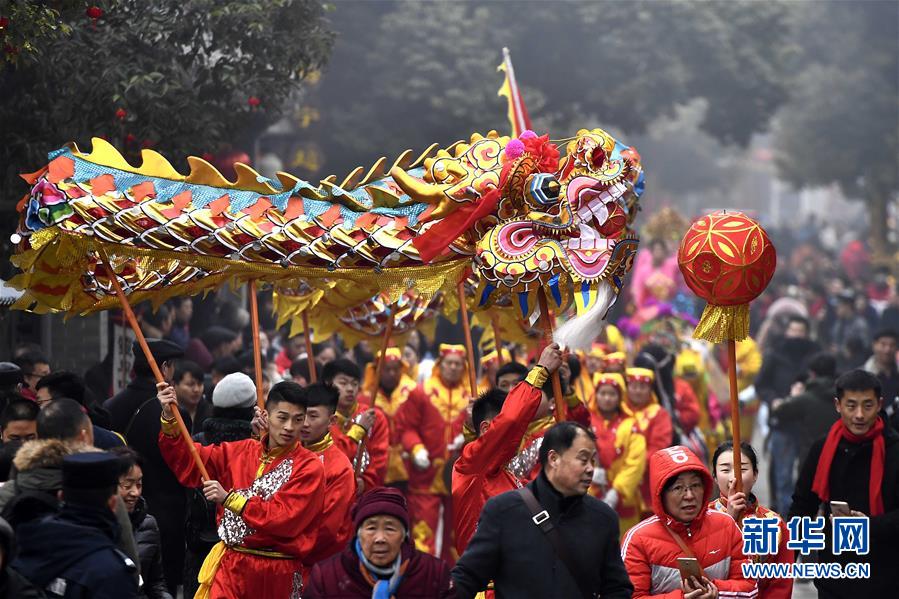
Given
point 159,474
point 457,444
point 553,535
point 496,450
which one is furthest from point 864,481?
point 457,444

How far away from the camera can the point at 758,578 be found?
24.1ft

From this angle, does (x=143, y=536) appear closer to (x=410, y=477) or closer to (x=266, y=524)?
(x=266, y=524)

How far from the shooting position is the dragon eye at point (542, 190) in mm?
8359

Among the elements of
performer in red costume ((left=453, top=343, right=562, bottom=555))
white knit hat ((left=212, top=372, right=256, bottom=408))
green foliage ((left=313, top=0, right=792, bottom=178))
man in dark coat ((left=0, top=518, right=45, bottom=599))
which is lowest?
man in dark coat ((left=0, top=518, right=45, bottom=599))

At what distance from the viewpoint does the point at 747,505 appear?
300 inches

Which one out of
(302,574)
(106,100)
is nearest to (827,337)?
(106,100)

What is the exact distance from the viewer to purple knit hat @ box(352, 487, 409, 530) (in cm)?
633

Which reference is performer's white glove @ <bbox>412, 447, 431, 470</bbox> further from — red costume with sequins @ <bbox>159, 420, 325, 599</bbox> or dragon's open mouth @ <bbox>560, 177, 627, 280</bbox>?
dragon's open mouth @ <bbox>560, 177, 627, 280</bbox>

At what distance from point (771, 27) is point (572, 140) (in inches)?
1027

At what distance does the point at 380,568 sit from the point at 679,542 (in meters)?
1.34

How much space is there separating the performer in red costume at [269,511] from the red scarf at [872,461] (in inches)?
106

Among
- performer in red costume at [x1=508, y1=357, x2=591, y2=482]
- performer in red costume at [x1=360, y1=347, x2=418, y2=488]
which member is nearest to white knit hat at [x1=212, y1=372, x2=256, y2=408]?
performer in red costume at [x1=508, y1=357, x2=591, y2=482]

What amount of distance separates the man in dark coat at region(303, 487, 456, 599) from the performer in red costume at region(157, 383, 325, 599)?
1.52 meters

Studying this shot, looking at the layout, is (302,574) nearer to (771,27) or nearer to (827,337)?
(827,337)
